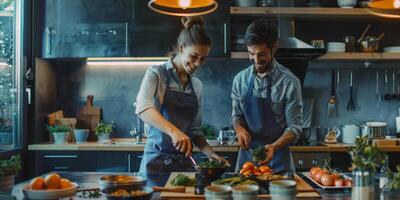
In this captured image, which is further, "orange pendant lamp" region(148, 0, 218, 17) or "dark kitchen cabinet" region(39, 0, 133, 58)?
"dark kitchen cabinet" region(39, 0, 133, 58)

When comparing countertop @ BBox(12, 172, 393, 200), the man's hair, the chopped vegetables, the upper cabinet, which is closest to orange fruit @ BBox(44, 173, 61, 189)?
countertop @ BBox(12, 172, 393, 200)

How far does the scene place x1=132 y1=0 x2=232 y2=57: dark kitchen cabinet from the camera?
3.82 m

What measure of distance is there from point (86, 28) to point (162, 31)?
0.68m

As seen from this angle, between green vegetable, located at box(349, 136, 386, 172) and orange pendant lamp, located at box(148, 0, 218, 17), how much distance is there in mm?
1063

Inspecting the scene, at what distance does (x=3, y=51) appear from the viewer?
3.48 m

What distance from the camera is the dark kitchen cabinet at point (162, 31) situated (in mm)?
3820

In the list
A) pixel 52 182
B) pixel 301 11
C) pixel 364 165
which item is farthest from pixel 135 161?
pixel 364 165

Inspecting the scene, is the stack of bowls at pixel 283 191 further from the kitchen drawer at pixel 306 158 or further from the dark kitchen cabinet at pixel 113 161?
the dark kitchen cabinet at pixel 113 161

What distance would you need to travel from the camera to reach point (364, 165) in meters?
1.38

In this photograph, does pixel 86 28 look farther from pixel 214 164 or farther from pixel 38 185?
pixel 38 185

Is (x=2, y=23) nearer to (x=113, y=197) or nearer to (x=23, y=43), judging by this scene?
(x=23, y=43)

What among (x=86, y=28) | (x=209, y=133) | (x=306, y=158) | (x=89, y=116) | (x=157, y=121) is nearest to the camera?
(x=157, y=121)

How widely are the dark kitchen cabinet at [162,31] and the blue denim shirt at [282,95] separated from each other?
115 centimetres

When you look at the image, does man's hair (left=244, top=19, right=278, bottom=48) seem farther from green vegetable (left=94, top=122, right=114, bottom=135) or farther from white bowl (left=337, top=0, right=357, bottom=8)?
green vegetable (left=94, top=122, right=114, bottom=135)
